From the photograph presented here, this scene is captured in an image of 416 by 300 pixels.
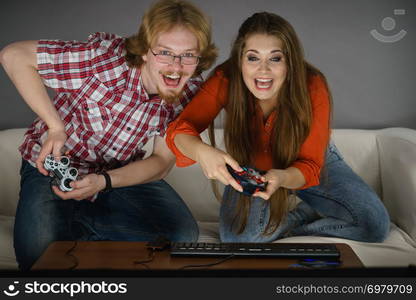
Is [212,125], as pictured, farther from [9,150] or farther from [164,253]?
[9,150]

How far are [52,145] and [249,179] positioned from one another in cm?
49

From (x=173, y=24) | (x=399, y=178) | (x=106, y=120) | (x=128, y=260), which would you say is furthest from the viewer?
(x=399, y=178)

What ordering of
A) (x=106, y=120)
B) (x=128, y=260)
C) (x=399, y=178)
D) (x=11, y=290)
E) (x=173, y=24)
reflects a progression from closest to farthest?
(x=11, y=290) → (x=128, y=260) → (x=173, y=24) → (x=106, y=120) → (x=399, y=178)

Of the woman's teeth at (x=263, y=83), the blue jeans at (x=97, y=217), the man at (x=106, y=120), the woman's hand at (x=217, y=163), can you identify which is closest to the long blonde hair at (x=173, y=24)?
the man at (x=106, y=120)

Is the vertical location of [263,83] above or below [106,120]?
above

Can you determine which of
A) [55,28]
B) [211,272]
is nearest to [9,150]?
→ [55,28]

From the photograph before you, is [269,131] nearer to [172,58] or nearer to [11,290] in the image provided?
[172,58]

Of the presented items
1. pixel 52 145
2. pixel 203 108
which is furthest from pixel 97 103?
pixel 203 108

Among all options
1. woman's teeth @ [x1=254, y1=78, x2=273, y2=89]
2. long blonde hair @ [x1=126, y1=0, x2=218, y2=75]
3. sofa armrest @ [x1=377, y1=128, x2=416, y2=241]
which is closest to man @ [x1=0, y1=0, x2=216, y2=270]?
long blonde hair @ [x1=126, y1=0, x2=218, y2=75]

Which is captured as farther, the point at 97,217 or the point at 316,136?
the point at 97,217

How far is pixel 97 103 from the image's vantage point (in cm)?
131

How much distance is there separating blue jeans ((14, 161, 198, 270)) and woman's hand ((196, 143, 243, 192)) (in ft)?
0.99

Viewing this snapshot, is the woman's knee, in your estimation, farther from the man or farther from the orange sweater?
the man

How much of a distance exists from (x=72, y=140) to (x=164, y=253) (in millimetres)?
409
